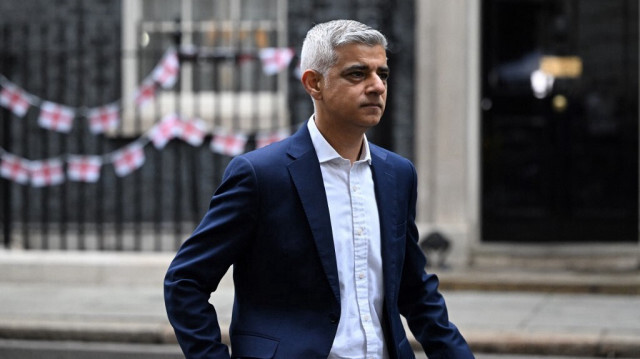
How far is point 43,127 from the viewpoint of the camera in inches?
460

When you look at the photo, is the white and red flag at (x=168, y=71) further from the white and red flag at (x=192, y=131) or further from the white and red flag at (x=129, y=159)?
the white and red flag at (x=129, y=159)

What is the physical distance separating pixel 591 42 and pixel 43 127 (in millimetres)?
5719

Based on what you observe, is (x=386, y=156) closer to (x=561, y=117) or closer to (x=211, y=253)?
(x=211, y=253)

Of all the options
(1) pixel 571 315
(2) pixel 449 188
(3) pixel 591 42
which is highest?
(3) pixel 591 42

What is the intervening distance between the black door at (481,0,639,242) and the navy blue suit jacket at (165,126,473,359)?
8.63 metres

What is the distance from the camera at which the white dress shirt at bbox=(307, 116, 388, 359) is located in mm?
2877

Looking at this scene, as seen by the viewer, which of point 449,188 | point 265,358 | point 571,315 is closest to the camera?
point 265,358

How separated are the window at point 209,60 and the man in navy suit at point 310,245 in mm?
8417

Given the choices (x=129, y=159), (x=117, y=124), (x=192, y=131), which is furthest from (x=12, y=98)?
(x=192, y=131)

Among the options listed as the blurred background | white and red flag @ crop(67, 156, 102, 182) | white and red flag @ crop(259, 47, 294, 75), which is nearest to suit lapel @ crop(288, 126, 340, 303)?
the blurred background

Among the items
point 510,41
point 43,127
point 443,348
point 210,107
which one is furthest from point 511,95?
point 443,348

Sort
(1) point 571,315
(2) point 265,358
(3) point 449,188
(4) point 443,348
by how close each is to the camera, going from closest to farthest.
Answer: (2) point 265,358 < (4) point 443,348 < (1) point 571,315 < (3) point 449,188

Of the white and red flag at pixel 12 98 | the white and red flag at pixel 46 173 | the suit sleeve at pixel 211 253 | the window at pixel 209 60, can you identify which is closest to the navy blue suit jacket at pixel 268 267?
the suit sleeve at pixel 211 253

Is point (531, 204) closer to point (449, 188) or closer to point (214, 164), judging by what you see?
point (449, 188)
